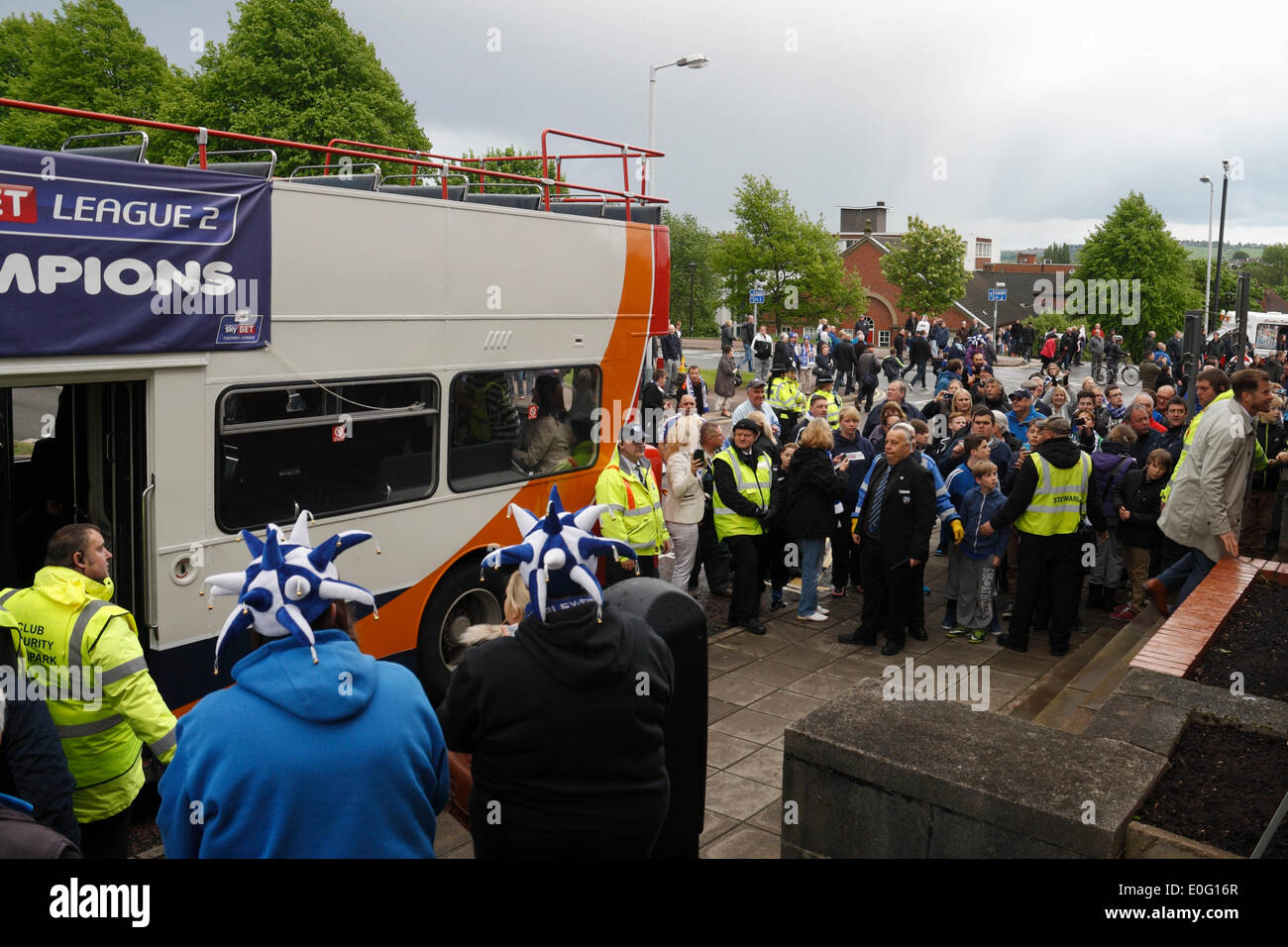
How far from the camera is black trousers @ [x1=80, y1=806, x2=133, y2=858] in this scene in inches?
169

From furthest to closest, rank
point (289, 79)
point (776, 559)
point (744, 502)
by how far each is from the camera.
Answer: point (289, 79) < point (776, 559) < point (744, 502)

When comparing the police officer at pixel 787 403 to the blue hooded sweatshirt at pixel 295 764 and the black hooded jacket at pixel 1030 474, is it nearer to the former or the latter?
the black hooded jacket at pixel 1030 474

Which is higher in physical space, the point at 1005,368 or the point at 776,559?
the point at 1005,368

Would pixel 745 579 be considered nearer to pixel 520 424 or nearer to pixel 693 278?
pixel 520 424

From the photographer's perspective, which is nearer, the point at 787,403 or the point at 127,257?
the point at 127,257

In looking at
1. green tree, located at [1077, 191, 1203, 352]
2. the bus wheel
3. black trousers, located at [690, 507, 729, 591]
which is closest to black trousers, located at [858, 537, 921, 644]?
black trousers, located at [690, 507, 729, 591]

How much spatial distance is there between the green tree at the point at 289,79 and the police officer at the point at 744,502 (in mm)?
26953

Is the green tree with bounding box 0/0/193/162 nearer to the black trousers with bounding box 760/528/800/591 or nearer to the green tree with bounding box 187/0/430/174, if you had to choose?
the green tree with bounding box 187/0/430/174

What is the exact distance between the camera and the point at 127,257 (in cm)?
560

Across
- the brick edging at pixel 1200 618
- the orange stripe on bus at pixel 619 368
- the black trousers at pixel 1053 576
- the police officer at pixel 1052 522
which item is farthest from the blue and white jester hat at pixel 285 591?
the black trousers at pixel 1053 576

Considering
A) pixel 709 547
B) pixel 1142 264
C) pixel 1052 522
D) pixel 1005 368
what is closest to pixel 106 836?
pixel 709 547

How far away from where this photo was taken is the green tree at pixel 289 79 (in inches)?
1289

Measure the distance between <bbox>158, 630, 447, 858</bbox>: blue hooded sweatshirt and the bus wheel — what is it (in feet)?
15.6

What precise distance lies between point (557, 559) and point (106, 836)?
2627 mm
